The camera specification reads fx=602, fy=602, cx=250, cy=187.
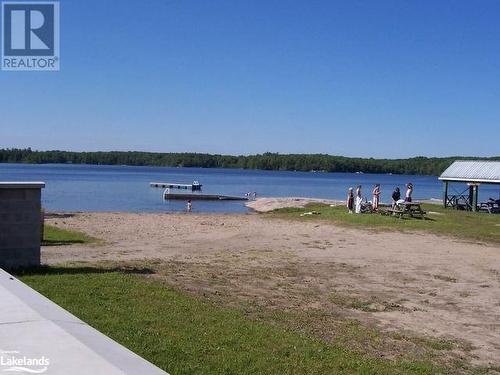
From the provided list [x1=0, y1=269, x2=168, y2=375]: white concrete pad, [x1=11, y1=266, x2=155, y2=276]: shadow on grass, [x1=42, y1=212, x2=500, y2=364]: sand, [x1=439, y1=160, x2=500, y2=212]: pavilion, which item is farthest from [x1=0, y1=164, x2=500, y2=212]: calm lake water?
[x1=0, y1=269, x2=168, y2=375]: white concrete pad

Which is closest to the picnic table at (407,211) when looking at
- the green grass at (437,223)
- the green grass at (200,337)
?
the green grass at (437,223)

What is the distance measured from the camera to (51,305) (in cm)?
514

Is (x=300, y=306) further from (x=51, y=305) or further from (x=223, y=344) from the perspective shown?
(x=51, y=305)

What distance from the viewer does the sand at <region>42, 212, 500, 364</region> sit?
8.72m

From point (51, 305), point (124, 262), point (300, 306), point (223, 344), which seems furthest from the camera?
point (124, 262)

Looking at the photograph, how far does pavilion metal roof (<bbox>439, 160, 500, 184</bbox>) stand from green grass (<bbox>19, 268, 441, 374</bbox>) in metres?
27.7

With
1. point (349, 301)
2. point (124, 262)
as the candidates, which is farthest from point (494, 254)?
point (124, 262)

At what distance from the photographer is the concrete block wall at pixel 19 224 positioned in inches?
407

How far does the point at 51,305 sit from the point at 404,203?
2384 cm

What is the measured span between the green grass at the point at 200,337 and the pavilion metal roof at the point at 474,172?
27684 millimetres

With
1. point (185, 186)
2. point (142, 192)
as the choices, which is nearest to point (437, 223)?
point (142, 192)

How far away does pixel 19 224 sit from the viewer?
10438 mm

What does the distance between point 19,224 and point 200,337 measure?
18.0 feet

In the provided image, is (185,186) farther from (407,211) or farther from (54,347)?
(54,347)
